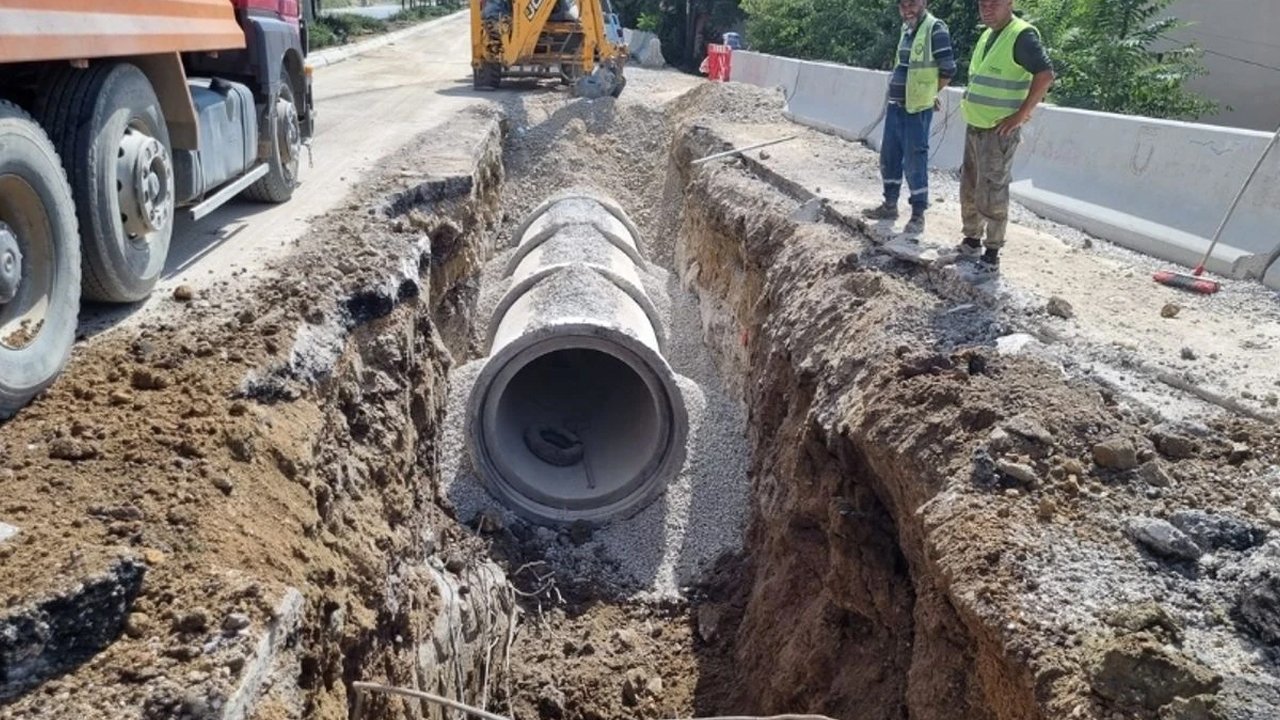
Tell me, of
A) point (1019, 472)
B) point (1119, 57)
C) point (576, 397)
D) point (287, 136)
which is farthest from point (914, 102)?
point (1119, 57)

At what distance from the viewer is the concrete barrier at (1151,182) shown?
21.5ft

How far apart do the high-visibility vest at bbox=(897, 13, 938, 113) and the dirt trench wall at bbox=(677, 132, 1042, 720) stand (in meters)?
1.20

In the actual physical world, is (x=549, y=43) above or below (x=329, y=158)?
above

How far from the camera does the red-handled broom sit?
6234 mm

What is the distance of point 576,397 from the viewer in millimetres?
9742

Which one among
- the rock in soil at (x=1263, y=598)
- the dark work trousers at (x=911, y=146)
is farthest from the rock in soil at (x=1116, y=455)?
the dark work trousers at (x=911, y=146)

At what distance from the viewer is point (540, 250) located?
33.9ft

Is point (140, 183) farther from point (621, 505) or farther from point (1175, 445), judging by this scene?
point (1175, 445)

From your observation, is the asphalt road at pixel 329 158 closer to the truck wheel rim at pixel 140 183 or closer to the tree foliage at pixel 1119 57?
the truck wheel rim at pixel 140 183

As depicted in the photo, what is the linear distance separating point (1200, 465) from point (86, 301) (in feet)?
16.7

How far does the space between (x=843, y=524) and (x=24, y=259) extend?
3.86 m

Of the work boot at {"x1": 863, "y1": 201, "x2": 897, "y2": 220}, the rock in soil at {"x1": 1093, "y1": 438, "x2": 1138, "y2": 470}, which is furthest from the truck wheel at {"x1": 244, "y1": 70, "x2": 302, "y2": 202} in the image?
the rock in soil at {"x1": 1093, "y1": 438, "x2": 1138, "y2": 470}

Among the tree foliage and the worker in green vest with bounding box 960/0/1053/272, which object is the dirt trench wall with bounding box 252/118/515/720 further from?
the tree foliage

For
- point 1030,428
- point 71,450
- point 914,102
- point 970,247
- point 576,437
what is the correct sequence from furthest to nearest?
point 576,437 < point 914,102 < point 970,247 < point 1030,428 < point 71,450
